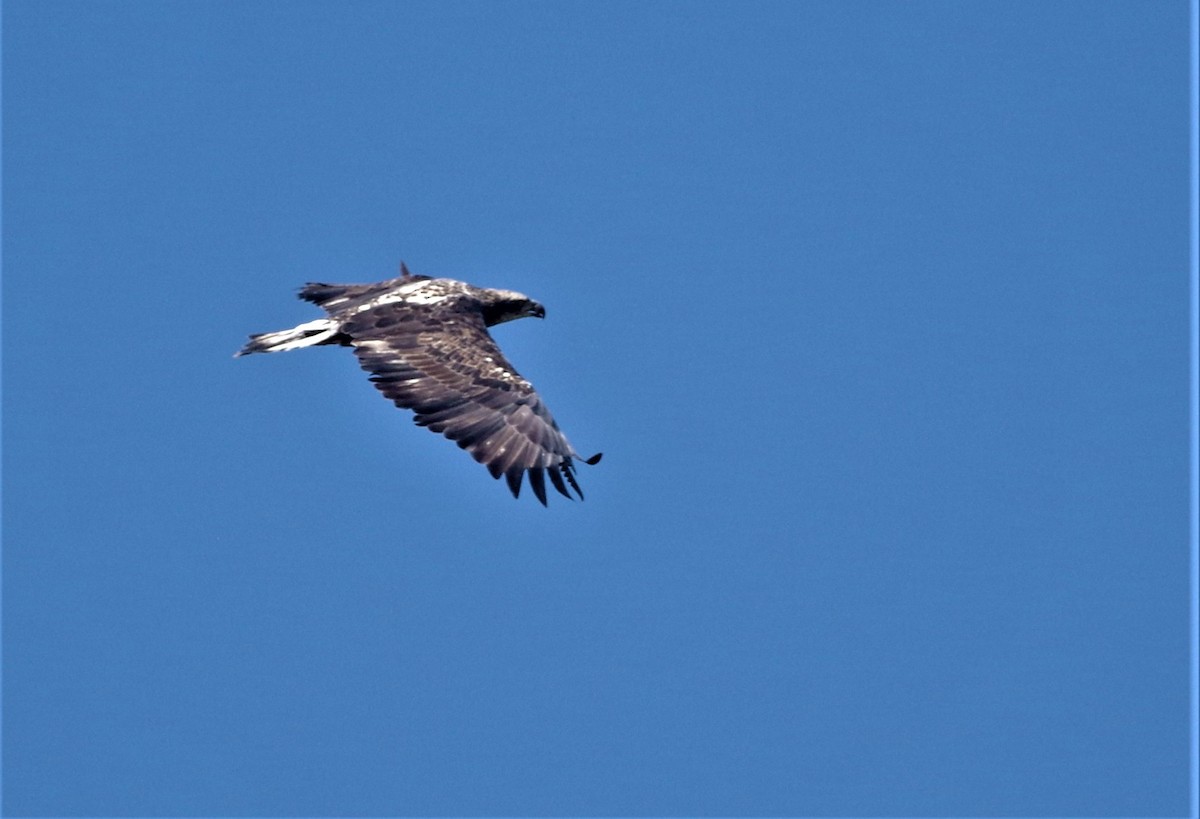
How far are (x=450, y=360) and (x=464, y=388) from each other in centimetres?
67

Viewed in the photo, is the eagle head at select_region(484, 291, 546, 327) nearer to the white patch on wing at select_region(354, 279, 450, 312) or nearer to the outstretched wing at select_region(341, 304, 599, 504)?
the white patch on wing at select_region(354, 279, 450, 312)

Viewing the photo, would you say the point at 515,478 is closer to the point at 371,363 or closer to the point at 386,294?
the point at 371,363

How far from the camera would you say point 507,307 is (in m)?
29.9

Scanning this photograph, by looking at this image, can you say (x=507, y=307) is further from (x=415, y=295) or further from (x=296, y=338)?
(x=296, y=338)

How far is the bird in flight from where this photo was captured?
2555 cm

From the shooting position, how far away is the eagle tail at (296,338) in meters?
28.0

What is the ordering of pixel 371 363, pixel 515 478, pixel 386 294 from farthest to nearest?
pixel 386 294 < pixel 371 363 < pixel 515 478

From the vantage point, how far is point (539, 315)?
30.5 meters

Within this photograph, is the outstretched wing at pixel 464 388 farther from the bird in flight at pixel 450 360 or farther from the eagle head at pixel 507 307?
the eagle head at pixel 507 307

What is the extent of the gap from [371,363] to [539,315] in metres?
3.91

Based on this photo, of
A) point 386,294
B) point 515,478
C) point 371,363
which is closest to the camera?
point 515,478

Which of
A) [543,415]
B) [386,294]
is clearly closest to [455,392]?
[543,415]

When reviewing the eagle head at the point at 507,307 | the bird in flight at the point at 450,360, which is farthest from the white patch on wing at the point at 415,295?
the eagle head at the point at 507,307

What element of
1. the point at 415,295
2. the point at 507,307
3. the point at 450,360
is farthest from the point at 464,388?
the point at 507,307
